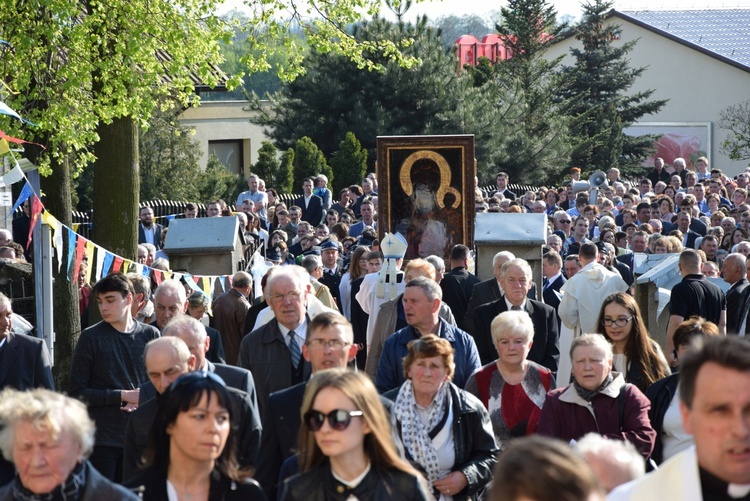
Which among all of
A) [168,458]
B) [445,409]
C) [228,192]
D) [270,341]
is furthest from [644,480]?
[228,192]

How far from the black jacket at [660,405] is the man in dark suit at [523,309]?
2354 millimetres

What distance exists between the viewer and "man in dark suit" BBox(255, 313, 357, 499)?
6125 millimetres

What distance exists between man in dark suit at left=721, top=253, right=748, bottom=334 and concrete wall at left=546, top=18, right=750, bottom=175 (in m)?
46.5

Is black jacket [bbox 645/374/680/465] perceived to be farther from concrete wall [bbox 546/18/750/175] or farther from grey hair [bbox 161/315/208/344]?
concrete wall [bbox 546/18/750/175]

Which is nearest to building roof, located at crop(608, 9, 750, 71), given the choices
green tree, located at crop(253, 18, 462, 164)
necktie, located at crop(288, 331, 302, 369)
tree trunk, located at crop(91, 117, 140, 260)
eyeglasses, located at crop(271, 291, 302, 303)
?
green tree, located at crop(253, 18, 462, 164)

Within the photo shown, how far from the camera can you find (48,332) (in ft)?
38.7

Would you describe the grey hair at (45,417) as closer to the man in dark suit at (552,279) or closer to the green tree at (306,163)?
the man in dark suit at (552,279)

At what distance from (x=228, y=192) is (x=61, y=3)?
21.6 meters

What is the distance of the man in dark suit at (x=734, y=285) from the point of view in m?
11.9

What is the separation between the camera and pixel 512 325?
7.71 m

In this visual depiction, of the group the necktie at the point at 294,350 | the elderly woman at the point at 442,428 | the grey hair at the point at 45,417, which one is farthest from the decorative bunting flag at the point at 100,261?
the grey hair at the point at 45,417

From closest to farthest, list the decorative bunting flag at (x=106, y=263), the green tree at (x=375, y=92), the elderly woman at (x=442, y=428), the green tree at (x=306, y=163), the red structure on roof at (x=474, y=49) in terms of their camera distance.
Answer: the elderly woman at (x=442, y=428)
the decorative bunting flag at (x=106, y=263)
the green tree at (x=306, y=163)
the green tree at (x=375, y=92)
the red structure on roof at (x=474, y=49)

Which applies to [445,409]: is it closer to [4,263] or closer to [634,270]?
[4,263]

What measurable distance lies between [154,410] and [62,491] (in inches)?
63.3
